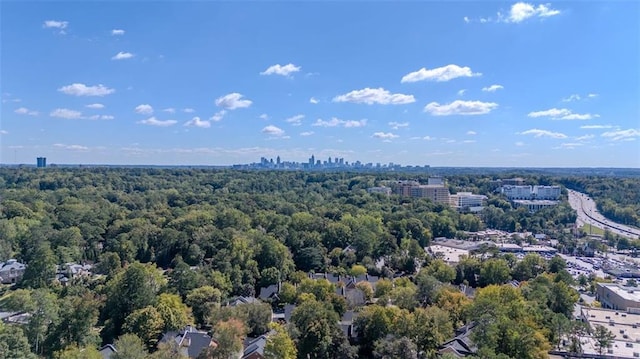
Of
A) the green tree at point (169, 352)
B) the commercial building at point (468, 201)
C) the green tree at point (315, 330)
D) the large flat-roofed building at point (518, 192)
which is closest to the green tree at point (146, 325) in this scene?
the green tree at point (169, 352)

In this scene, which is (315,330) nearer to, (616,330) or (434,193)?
(616,330)

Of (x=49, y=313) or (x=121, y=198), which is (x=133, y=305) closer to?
(x=49, y=313)

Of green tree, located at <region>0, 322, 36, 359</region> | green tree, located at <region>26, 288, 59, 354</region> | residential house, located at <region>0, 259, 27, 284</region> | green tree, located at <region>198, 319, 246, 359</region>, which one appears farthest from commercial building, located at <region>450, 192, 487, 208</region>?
green tree, located at <region>0, 322, 36, 359</region>

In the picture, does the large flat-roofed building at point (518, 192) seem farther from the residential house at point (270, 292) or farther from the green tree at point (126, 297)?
the green tree at point (126, 297)

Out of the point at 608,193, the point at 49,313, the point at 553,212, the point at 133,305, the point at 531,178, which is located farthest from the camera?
the point at 531,178

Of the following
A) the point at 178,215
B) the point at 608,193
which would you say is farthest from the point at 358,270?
the point at 608,193

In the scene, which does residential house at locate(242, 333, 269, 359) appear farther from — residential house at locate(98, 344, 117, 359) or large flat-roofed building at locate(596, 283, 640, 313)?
large flat-roofed building at locate(596, 283, 640, 313)

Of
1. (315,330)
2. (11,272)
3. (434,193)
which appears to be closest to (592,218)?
(434,193)
